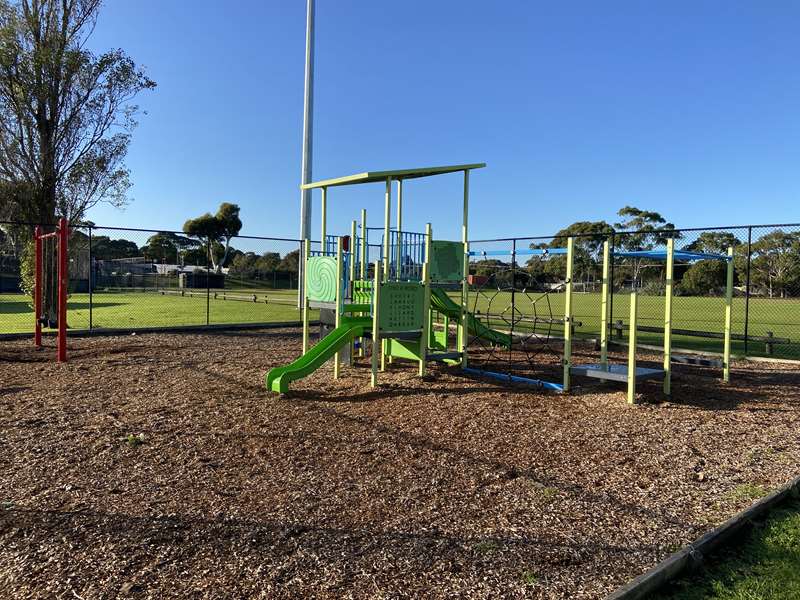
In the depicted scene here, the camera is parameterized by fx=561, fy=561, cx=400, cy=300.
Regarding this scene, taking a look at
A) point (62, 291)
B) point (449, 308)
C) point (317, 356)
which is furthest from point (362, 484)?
point (62, 291)

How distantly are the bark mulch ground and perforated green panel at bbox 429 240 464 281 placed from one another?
7.15 ft

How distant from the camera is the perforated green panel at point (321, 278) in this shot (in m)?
8.43

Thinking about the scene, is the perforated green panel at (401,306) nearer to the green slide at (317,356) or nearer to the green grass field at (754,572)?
the green slide at (317,356)

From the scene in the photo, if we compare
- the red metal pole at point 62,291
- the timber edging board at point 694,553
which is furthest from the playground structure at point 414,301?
the red metal pole at point 62,291

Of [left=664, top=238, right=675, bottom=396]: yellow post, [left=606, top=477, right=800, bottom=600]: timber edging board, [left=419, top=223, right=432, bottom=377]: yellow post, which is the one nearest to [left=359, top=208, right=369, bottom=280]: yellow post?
[left=419, top=223, right=432, bottom=377]: yellow post

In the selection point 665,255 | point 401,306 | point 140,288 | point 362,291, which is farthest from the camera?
point 140,288

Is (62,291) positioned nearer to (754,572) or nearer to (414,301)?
(414,301)

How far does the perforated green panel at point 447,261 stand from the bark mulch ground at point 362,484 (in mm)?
2179

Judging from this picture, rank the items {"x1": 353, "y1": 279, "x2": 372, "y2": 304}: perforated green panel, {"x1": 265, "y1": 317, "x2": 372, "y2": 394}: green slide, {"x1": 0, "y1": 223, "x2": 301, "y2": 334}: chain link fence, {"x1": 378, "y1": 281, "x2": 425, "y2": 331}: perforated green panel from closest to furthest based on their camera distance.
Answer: {"x1": 265, "y1": 317, "x2": 372, "y2": 394}: green slide
{"x1": 378, "y1": 281, "x2": 425, "y2": 331}: perforated green panel
{"x1": 353, "y1": 279, "x2": 372, "y2": 304}: perforated green panel
{"x1": 0, "y1": 223, "x2": 301, "y2": 334}: chain link fence

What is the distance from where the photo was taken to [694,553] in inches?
120

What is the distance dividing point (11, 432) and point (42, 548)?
274 cm

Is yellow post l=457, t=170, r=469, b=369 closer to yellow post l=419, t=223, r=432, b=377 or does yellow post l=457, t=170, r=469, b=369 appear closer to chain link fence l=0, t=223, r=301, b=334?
yellow post l=419, t=223, r=432, b=377

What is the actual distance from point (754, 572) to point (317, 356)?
537 centimetres

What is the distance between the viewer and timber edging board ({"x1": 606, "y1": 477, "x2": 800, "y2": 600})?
2695 mm
